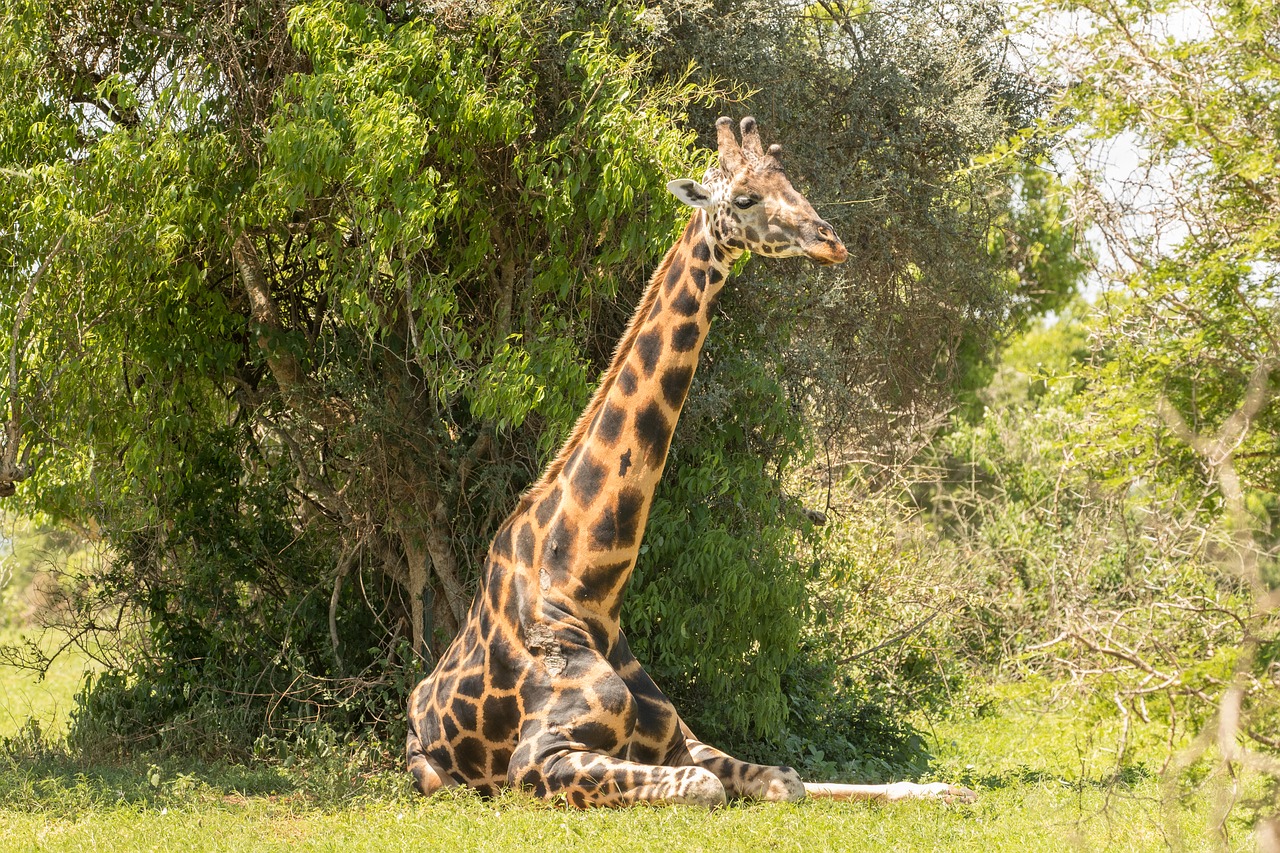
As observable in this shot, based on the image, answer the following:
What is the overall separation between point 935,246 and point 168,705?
259 inches

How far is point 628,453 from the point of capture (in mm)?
7680

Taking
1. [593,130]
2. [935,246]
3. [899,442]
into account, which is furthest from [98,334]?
[899,442]

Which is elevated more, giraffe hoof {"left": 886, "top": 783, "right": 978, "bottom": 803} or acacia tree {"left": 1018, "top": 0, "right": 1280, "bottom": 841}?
acacia tree {"left": 1018, "top": 0, "right": 1280, "bottom": 841}

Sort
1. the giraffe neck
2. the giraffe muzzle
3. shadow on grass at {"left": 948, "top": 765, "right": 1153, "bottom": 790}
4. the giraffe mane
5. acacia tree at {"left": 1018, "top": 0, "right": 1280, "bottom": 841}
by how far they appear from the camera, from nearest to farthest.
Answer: acacia tree at {"left": 1018, "top": 0, "right": 1280, "bottom": 841} → the giraffe muzzle → the giraffe neck → the giraffe mane → shadow on grass at {"left": 948, "top": 765, "right": 1153, "bottom": 790}

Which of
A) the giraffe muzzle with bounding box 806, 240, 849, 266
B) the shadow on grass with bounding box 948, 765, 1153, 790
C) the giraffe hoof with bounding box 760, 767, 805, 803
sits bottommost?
the shadow on grass with bounding box 948, 765, 1153, 790

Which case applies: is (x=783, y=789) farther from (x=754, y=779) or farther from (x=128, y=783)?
(x=128, y=783)

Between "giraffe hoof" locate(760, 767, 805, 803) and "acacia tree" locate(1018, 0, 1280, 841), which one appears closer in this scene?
"acacia tree" locate(1018, 0, 1280, 841)

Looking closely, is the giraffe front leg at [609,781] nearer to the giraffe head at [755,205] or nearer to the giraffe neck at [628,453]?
the giraffe neck at [628,453]

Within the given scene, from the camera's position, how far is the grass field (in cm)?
639

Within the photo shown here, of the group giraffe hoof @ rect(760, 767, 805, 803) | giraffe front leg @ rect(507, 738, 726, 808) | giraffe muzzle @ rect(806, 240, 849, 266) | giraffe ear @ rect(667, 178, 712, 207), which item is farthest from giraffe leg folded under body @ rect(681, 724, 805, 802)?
giraffe ear @ rect(667, 178, 712, 207)

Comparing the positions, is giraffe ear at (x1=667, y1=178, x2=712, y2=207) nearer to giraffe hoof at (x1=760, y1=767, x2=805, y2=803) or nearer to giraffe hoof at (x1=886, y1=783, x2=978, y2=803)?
giraffe hoof at (x1=760, y1=767, x2=805, y2=803)

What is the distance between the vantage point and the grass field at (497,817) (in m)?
6.39

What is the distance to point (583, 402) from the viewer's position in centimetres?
870

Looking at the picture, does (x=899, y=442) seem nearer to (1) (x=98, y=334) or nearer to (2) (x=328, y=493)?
(2) (x=328, y=493)
